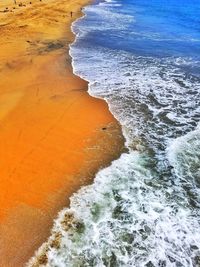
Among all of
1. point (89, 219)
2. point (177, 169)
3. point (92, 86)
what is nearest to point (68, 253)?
point (89, 219)

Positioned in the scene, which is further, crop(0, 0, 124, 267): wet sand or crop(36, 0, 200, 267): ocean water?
crop(0, 0, 124, 267): wet sand

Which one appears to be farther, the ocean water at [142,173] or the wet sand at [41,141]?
the wet sand at [41,141]

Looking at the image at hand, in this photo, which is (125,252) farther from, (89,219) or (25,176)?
(25,176)

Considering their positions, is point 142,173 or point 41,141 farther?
point 41,141
